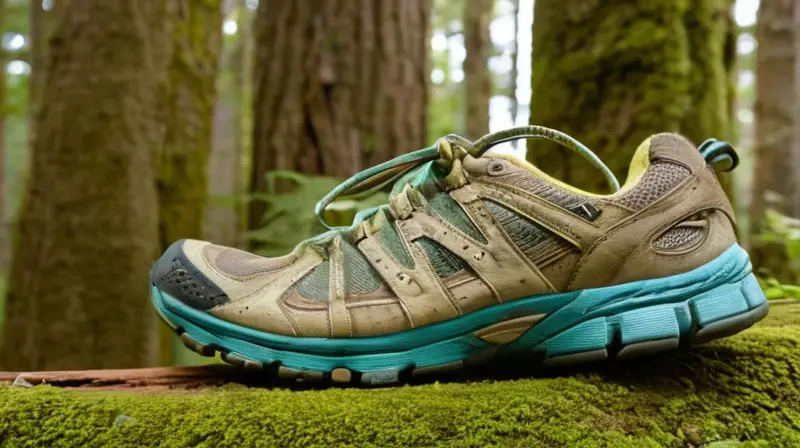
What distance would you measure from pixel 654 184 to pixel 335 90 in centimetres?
294

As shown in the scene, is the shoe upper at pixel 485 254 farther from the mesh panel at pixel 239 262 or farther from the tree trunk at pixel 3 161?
the tree trunk at pixel 3 161

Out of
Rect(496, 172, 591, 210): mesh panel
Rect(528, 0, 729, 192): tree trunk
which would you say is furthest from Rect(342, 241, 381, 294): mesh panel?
Rect(528, 0, 729, 192): tree trunk

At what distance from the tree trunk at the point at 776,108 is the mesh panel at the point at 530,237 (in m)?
6.04

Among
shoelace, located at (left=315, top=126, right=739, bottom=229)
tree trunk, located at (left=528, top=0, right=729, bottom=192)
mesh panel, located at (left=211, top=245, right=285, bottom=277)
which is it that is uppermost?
tree trunk, located at (left=528, top=0, right=729, bottom=192)

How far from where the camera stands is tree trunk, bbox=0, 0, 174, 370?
3.04 metres

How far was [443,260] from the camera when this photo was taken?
1296mm

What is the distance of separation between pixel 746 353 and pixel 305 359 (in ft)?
3.11

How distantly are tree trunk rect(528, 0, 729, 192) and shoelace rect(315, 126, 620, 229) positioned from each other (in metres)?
1.26

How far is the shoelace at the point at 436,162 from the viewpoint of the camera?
135 centimetres

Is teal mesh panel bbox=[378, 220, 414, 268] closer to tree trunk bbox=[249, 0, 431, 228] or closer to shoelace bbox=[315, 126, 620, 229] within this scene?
shoelace bbox=[315, 126, 620, 229]

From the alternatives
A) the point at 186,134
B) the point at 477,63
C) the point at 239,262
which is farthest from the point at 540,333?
the point at 477,63

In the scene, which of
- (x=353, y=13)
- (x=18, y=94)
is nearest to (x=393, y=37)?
(x=353, y=13)

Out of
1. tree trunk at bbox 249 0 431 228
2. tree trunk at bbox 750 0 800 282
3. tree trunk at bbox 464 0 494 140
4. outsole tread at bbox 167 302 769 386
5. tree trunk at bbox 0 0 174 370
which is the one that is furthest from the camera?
tree trunk at bbox 464 0 494 140

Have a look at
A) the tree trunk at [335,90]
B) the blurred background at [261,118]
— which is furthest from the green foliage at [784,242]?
the tree trunk at [335,90]
